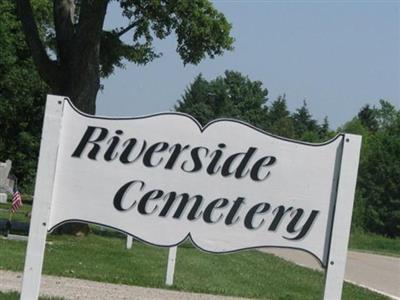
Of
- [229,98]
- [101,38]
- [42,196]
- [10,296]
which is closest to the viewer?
[42,196]

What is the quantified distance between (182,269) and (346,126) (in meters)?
78.0

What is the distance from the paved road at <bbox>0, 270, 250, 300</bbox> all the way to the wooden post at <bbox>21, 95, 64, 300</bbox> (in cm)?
285

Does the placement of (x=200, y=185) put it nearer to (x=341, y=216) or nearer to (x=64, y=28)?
(x=341, y=216)

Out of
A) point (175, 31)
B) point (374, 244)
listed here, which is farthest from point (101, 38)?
point (374, 244)

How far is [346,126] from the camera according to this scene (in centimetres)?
8981

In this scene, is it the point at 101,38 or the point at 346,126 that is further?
the point at 346,126

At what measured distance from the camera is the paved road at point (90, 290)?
356 inches

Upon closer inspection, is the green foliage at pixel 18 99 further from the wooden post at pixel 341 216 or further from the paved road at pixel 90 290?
the wooden post at pixel 341 216

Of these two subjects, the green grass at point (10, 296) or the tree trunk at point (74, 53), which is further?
the tree trunk at point (74, 53)

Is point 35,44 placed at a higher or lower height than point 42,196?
higher

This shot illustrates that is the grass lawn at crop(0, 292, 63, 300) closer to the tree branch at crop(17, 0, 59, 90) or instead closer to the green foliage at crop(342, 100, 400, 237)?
the tree branch at crop(17, 0, 59, 90)

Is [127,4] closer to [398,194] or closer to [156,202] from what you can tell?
[156,202]

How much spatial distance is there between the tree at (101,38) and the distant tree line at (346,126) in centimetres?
3209

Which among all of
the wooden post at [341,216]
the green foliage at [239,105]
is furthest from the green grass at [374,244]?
the green foliage at [239,105]
